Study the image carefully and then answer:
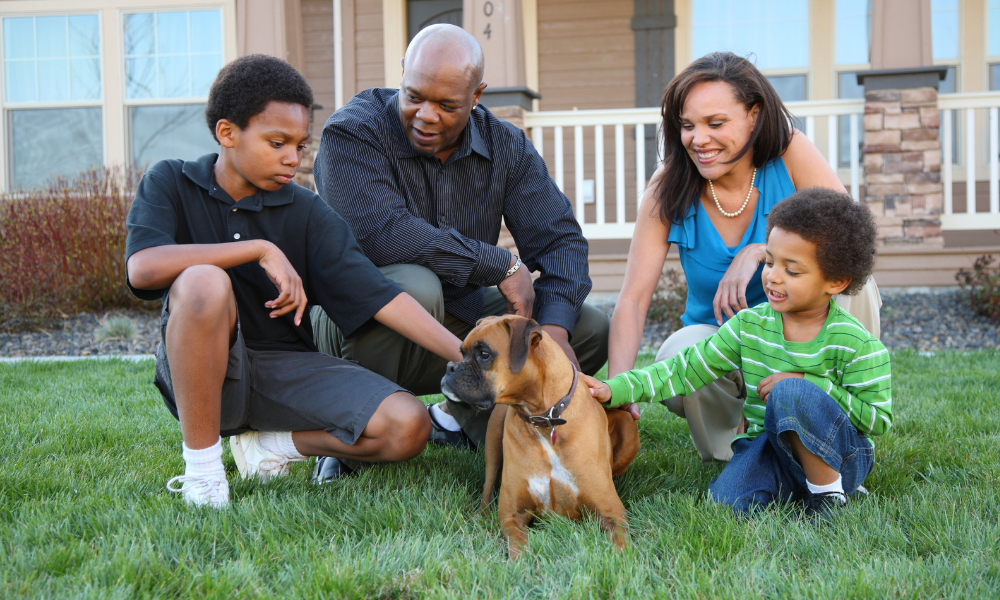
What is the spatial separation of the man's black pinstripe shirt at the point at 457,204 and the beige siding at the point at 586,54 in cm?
696

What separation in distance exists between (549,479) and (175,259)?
4.89 feet

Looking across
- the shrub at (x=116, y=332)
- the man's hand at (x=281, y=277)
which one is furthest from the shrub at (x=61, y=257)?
the man's hand at (x=281, y=277)

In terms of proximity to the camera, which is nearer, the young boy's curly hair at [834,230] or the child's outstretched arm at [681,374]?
the young boy's curly hair at [834,230]

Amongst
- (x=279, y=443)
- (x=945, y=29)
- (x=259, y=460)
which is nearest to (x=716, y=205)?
(x=279, y=443)

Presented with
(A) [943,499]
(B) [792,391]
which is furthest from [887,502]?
(B) [792,391]

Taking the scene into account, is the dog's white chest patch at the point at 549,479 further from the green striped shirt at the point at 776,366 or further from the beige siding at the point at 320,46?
the beige siding at the point at 320,46

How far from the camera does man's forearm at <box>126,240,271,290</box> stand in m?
2.70

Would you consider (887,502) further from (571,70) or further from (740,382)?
(571,70)

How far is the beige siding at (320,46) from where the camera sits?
1094 cm

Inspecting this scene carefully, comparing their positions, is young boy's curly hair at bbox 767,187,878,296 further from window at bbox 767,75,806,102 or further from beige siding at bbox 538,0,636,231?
window at bbox 767,75,806,102

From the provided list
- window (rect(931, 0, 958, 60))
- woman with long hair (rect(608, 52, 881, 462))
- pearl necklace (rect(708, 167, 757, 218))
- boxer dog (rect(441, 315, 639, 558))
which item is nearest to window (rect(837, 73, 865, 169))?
window (rect(931, 0, 958, 60))

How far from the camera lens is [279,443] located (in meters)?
3.17

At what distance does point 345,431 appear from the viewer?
2.99 m

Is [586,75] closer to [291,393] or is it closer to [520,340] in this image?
[291,393]
